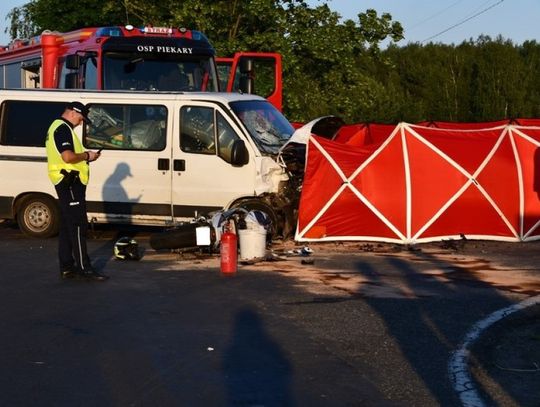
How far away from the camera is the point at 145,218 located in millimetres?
15586

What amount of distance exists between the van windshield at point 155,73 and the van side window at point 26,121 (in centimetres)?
230

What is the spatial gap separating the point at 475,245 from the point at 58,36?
9489 mm

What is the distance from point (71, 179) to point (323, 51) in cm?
2184

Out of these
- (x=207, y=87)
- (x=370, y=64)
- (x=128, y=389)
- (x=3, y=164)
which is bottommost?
(x=128, y=389)

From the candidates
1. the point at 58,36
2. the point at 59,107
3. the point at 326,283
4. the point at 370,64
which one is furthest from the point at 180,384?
the point at 370,64

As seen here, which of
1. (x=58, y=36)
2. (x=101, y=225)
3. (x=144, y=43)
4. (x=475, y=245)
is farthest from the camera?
(x=58, y=36)

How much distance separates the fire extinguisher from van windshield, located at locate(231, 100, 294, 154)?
3.23 m

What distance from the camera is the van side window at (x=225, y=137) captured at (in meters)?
15.2

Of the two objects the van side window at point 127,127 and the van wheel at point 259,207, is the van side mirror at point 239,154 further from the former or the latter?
the van side window at point 127,127

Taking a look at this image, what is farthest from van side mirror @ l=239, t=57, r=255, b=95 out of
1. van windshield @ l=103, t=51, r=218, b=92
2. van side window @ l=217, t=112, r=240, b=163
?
van side window @ l=217, t=112, r=240, b=163

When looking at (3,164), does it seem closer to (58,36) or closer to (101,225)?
(101,225)

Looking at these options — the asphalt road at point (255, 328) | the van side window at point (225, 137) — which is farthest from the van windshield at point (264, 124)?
the asphalt road at point (255, 328)

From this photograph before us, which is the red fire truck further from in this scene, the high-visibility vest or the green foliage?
the green foliage

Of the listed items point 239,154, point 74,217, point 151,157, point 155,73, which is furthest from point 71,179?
point 155,73
